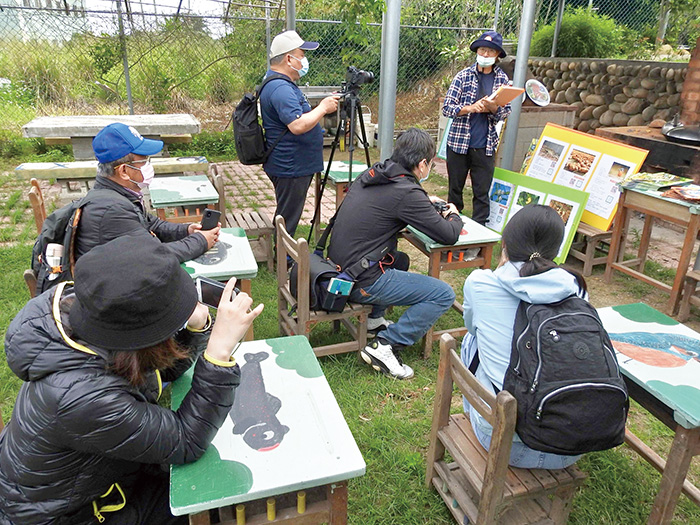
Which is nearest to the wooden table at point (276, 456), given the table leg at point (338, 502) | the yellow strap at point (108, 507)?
the table leg at point (338, 502)

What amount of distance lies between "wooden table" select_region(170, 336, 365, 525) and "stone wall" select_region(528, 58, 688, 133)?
590cm

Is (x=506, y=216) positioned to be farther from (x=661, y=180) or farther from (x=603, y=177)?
(x=661, y=180)

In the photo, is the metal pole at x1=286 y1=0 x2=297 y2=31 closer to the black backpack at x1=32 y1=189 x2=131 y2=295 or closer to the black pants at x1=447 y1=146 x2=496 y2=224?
the black pants at x1=447 y1=146 x2=496 y2=224

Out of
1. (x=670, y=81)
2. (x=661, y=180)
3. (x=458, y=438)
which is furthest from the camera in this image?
(x=670, y=81)

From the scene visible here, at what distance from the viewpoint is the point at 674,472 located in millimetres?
2014

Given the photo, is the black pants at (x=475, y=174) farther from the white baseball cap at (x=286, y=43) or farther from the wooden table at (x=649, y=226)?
the white baseball cap at (x=286, y=43)

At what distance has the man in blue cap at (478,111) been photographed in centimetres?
467

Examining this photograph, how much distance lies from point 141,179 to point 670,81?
246 inches

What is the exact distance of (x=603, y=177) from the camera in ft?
15.5

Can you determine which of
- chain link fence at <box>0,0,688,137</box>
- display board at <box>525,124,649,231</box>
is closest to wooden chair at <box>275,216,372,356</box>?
display board at <box>525,124,649,231</box>

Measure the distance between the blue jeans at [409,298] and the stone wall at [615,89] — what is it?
4.47 meters

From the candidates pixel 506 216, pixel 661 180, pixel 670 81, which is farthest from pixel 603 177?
pixel 670 81

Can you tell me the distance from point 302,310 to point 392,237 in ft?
2.24

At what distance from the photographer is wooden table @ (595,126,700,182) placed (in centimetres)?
488
